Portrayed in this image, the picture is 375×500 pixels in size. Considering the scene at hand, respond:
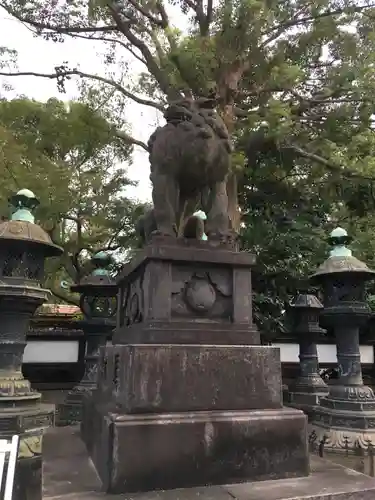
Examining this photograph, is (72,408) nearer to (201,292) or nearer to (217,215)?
(201,292)

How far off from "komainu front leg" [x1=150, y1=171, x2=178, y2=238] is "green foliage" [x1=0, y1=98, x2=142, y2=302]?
209 inches

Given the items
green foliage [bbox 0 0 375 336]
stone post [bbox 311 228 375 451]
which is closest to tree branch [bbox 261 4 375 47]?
green foliage [bbox 0 0 375 336]

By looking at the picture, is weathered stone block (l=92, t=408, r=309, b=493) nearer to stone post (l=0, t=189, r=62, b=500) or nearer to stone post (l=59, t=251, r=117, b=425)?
stone post (l=0, t=189, r=62, b=500)

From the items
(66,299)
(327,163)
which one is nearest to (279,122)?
(327,163)

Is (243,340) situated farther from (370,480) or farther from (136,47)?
(136,47)

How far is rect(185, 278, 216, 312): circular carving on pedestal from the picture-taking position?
3580mm

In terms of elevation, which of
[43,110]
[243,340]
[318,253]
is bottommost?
[243,340]

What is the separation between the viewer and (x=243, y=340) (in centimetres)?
355

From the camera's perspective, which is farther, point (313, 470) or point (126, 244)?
point (126, 244)

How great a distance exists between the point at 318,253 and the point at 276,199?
5.76ft

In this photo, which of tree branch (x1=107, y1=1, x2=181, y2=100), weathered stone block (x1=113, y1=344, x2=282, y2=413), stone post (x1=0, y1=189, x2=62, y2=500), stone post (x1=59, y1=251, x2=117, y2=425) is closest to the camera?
weathered stone block (x1=113, y1=344, x2=282, y2=413)

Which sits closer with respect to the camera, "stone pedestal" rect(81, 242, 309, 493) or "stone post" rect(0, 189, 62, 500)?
"stone pedestal" rect(81, 242, 309, 493)

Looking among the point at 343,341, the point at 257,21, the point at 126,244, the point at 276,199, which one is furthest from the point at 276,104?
the point at 126,244

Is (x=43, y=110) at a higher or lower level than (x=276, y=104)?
higher
